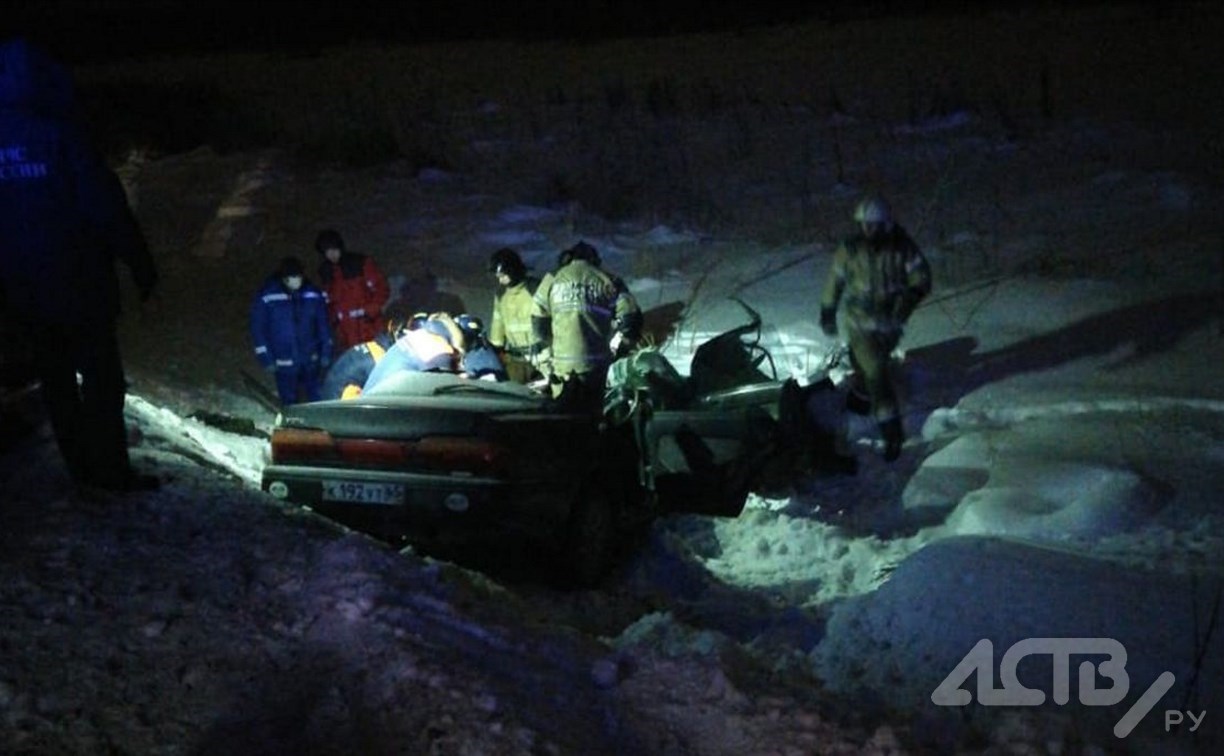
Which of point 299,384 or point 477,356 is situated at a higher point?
point 477,356

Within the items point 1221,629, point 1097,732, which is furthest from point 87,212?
point 1221,629

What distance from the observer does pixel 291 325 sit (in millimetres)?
9344

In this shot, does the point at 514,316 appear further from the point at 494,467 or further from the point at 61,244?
the point at 61,244

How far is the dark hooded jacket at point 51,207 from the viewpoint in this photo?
478 centimetres

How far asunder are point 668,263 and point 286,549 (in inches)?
371

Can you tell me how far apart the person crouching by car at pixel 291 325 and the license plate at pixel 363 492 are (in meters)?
3.57

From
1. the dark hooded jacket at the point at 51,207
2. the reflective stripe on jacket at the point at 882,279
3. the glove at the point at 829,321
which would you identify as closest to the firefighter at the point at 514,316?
the glove at the point at 829,321

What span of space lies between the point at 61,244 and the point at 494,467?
2.10 metres

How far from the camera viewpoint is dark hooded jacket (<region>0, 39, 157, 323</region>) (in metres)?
4.78

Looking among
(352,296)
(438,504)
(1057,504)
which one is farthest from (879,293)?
(352,296)

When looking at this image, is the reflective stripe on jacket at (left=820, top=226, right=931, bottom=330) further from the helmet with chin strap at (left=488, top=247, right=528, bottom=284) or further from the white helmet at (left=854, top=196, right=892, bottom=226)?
the helmet with chin strap at (left=488, top=247, right=528, bottom=284)

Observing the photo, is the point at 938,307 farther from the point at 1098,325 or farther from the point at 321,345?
the point at 321,345

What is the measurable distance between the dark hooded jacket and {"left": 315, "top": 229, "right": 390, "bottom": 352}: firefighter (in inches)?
186

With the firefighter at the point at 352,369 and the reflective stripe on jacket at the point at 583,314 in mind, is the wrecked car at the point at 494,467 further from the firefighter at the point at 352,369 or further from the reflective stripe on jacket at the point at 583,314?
the firefighter at the point at 352,369
